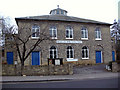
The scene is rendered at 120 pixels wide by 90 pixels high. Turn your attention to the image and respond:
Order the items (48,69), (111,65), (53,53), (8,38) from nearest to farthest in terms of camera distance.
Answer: (48,69) < (8,38) < (111,65) < (53,53)

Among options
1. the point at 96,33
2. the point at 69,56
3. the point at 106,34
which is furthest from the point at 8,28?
the point at 106,34

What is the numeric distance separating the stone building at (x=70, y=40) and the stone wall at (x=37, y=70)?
286 inches

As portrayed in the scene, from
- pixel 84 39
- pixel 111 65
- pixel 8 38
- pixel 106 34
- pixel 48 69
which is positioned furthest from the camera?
pixel 106 34

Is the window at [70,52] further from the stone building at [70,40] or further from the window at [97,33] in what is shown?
the window at [97,33]

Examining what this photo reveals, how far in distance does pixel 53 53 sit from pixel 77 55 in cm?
400

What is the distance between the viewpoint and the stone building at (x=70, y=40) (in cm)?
2100

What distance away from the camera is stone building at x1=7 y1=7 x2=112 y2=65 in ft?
68.9

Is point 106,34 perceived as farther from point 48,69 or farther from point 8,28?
point 8,28

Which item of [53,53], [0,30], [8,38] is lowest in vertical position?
[53,53]

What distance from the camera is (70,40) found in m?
22.3

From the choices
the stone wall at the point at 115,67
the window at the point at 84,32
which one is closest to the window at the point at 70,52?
the window at the point at 84,32

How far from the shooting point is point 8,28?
14.4 m

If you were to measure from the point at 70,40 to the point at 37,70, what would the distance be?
33.5 feet

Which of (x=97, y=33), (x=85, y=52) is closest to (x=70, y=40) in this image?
(x=85, y=52)
